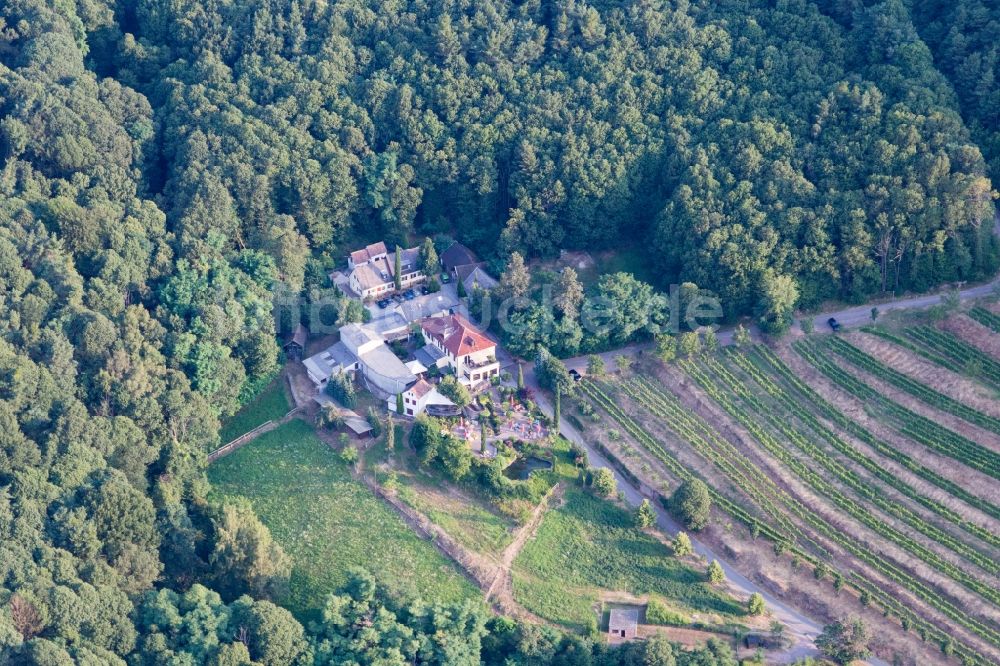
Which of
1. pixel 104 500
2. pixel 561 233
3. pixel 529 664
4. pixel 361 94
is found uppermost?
pixel 361 94

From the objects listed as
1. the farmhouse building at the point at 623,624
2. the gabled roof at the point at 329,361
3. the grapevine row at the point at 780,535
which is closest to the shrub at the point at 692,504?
the grapevine row at the point at 780,535

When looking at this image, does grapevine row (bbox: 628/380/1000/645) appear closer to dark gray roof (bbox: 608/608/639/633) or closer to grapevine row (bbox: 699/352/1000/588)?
grapevine row (bbox: 699/352/1000/588)

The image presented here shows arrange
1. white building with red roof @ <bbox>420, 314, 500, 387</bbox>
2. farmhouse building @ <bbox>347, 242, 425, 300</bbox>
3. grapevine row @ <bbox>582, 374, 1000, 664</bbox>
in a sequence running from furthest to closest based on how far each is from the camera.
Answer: farmhouse building @ <bbox>347, 242, 425, 300</bbox>
white building with red roof @ <bbox>420, 314, 500, 387</bbox>
grapevine row @ <bbox>582, 374, 1000, 664</bbox>

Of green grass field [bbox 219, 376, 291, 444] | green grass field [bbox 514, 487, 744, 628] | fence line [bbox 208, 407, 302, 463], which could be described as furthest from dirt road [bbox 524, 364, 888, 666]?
green grass field [bbox 219, 376, 291, 444]

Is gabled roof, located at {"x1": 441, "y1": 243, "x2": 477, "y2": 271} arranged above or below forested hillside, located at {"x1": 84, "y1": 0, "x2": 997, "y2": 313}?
below

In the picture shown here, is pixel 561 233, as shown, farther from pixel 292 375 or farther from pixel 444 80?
pixel 292 375

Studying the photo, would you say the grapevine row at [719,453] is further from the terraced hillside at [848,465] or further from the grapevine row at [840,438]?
the grapevine row at [840,438]

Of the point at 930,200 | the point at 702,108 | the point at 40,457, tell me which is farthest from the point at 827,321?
the point at 40,457
